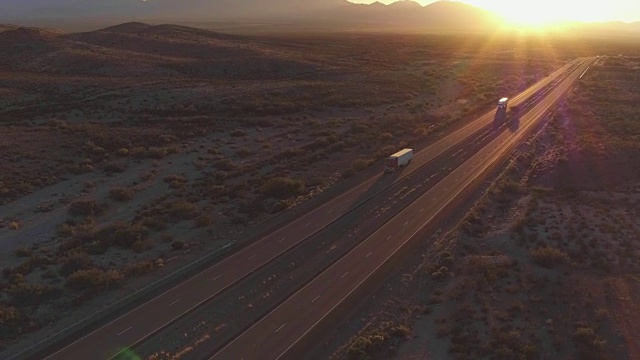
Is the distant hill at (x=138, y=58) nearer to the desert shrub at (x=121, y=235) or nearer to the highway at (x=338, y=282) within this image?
the desert shrub at (x=121, y=235)

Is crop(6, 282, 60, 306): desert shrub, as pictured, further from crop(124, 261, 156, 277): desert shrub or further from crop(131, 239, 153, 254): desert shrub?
crop(131, 239, 153, 254): desert shrub

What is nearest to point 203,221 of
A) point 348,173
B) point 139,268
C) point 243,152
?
point 139,268

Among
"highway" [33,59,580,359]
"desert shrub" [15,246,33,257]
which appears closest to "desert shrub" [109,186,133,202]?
"desert shrub" [15,246,33,257]

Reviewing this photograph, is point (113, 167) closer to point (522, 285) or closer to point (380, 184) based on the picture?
point (380, 184)

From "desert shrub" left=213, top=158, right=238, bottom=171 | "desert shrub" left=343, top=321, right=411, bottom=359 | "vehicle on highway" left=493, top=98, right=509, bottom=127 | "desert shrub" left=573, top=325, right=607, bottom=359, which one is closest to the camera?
"desert shrub" left=573, top=325, right=607, bottom=359

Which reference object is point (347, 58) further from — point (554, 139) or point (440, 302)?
point (440, 302)
